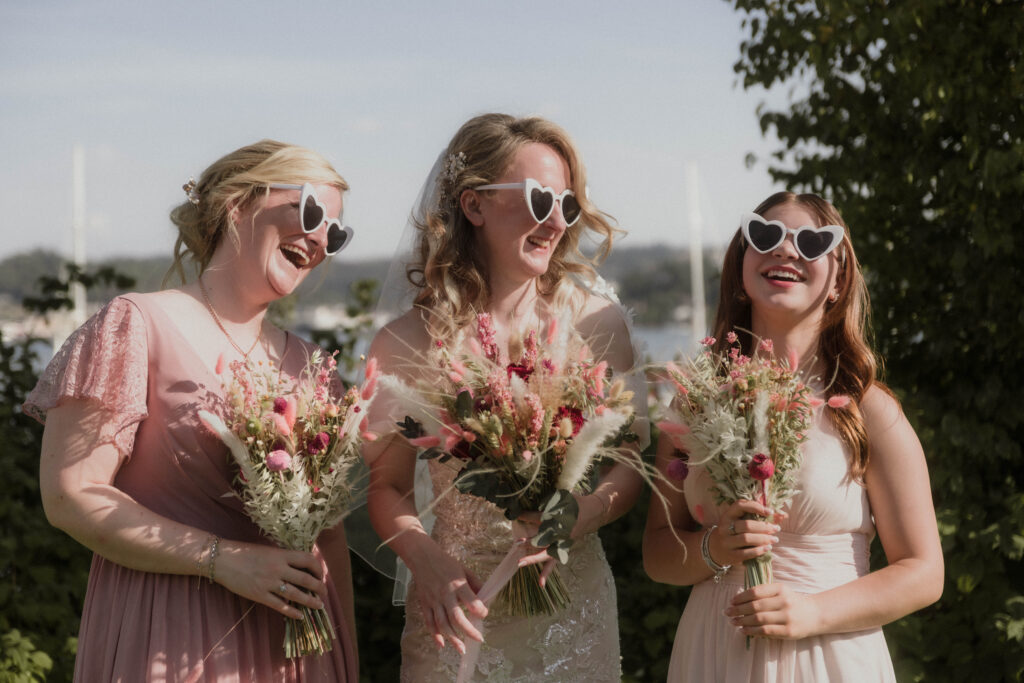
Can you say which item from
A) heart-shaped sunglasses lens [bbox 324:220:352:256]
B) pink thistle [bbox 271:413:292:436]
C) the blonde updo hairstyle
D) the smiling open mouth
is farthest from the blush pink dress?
the blonde updo hairstyle

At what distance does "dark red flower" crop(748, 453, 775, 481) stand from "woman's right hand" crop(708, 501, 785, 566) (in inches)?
4.2

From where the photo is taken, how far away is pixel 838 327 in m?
3.36

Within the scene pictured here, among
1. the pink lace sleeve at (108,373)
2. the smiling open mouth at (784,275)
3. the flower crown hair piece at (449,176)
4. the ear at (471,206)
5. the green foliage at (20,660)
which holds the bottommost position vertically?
the green foliage at (20,660)

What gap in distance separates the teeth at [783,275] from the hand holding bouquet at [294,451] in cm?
132

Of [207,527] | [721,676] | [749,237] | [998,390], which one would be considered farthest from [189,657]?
[998,390]

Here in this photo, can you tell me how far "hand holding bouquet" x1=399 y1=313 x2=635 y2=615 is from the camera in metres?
2.88

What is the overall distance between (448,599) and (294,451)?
0.72m

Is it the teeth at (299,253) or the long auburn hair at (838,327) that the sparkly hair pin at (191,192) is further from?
the long auburn hair at (838,327)

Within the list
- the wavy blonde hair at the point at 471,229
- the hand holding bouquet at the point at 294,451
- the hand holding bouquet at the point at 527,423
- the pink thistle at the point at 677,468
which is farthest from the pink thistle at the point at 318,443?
the pink thistle at the point at 677,468

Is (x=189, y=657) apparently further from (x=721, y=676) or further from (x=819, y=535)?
(x=819, y=535)

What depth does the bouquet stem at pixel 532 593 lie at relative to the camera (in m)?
3.23

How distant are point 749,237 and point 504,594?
1.43m

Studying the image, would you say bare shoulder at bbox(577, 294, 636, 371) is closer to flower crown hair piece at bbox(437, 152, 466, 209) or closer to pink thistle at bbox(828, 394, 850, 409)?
flower crown hair piece at bbox(437, 152, 466, 209)

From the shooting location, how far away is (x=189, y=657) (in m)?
3.04
